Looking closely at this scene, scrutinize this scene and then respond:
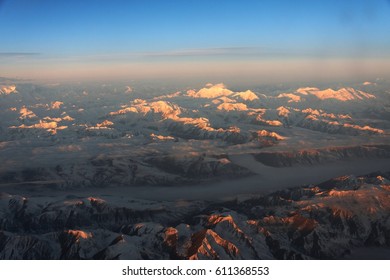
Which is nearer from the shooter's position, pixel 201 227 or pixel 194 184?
pixel 201 227

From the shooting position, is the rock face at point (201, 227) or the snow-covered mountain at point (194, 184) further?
the snow-covered mountain at point (194, 184)

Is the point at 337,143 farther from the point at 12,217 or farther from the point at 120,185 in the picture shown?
the point at 12,217

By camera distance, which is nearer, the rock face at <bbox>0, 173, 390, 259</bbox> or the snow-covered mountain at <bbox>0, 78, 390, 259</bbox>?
the rock face at <bbox>0, 173, 390, 259</bbox>

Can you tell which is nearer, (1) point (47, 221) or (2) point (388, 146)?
(1) point (47, 221)

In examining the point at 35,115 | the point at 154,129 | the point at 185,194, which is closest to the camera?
the point at 185,194

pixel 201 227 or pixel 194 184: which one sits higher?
pixel 201 227

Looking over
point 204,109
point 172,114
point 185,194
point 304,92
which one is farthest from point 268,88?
point 185,194
